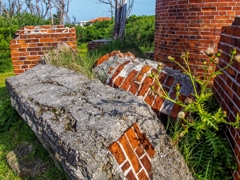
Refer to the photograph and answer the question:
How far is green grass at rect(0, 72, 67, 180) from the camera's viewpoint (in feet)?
8.17

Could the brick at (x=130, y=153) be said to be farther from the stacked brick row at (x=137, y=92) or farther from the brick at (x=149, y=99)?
the brick at (x=149, y=99)

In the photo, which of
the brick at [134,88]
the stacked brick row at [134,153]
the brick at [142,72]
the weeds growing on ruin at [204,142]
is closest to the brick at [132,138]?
the stacked brick row at [134,153]

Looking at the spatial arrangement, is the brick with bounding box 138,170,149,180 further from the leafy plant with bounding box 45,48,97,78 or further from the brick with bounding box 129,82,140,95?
the leafy plant with bounding box 45,48,97,78

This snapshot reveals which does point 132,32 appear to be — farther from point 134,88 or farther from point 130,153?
point 130,153

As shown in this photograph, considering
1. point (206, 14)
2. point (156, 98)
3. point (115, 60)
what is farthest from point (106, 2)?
point (156, 98)

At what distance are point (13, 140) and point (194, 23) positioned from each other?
3816 millimetres

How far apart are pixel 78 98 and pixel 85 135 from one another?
571 mm

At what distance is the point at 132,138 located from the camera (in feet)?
5.99

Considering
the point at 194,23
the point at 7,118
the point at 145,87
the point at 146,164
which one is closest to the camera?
the point at 146,164

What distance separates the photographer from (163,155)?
1.90m

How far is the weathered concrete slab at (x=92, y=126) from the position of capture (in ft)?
5.38

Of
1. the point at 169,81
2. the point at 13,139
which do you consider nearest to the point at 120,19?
the point at 13,139

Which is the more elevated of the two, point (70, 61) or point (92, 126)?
point (70, 61)

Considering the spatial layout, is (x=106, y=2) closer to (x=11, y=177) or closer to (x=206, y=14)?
(x=206, y=14)
